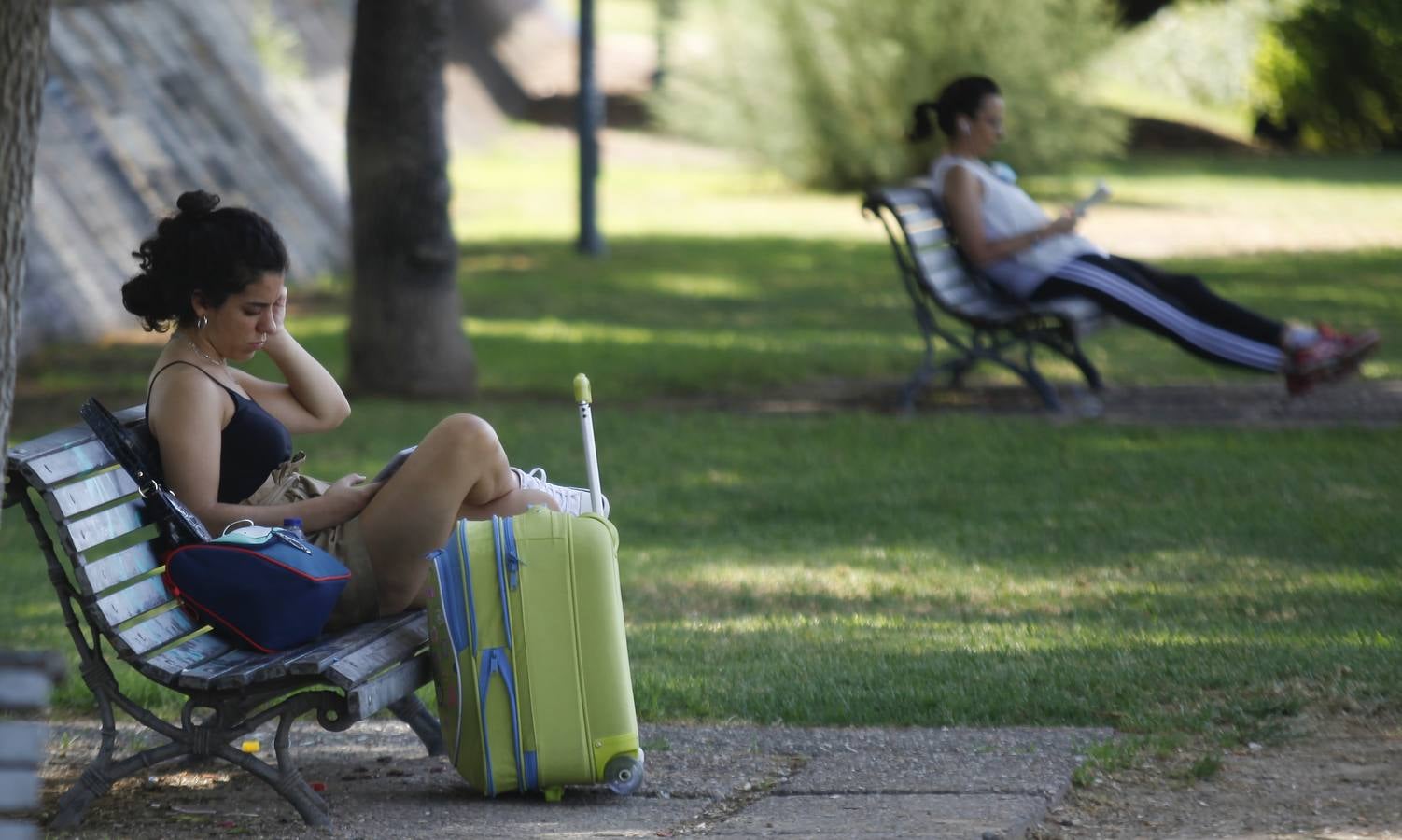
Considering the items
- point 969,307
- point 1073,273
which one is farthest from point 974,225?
point 1073,273

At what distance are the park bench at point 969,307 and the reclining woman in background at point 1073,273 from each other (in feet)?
0.35

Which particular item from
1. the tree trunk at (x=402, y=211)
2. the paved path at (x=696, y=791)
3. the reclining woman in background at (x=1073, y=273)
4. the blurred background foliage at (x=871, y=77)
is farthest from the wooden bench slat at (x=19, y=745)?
the blurred background foliage at (x=871, y=77)

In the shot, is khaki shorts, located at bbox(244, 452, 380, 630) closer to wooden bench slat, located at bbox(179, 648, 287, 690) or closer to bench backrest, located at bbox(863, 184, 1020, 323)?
wooden bench slat, located at bbox(179, 648, 287, 690)

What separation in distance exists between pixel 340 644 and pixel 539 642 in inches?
18.0

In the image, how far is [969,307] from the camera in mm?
9625

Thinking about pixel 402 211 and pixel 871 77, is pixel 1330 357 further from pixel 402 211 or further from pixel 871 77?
pixel 871 77

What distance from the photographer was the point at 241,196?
16.6 m

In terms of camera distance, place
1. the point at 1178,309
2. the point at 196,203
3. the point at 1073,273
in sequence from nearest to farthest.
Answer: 1. the point at 196,203
2. the point at 1178,309
3. the point at 1073,273

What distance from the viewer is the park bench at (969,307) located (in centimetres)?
938

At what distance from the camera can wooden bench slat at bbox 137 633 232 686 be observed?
4027 millimetres

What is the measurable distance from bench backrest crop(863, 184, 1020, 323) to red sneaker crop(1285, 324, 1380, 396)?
148cm

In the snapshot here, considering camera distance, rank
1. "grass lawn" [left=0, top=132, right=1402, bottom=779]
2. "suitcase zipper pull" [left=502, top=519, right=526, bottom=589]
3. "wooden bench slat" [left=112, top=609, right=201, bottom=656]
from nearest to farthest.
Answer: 1. "wooden bench slat" [left=112, top=609, right=201, bottom=656]
2. "suitcase zipper pull" [left=502, top=519, right=526, bottom=589]
3. "grass lawn" [left=0, top=132, right=1402, bottom=779]

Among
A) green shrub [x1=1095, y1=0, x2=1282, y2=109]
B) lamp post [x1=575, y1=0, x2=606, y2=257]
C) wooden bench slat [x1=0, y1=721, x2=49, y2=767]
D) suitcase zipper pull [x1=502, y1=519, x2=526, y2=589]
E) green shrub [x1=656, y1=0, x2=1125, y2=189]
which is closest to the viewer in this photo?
wooden bench slat [x1=0, y1=721, x2=49, y2=767]

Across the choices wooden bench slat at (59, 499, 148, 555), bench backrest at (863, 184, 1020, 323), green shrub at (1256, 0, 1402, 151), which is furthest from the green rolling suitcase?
green shrub at (1256, 0, 1402, 151)
